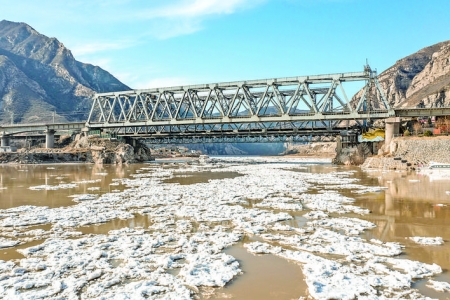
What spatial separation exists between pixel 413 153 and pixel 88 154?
65.4m

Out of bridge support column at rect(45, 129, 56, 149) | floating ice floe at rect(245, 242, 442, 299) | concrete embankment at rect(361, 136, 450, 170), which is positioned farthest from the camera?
bridge support column at rect(45, 129, 56, 149)

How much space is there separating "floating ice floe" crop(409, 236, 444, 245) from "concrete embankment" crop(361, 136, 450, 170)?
1348 inches

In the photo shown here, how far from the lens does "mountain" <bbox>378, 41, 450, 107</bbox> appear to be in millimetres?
111312

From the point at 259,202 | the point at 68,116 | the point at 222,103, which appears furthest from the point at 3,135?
the point at 68,116

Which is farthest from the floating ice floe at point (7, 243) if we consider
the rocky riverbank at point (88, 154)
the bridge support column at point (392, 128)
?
the rocky riverbank at point (88, 154)

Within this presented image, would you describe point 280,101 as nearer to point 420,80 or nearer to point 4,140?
point 4,140

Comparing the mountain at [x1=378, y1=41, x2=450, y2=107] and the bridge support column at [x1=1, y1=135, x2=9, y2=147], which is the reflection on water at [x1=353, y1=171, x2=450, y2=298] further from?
the mountain at [x1=378, y1=41, x2=450, y2=107]

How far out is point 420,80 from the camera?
149250 mm

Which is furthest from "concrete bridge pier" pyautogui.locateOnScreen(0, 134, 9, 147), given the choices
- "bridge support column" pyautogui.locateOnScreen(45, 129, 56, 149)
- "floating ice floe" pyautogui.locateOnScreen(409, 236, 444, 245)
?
"floating ice floe" pyautogui.locateOnScreen(409, 236, 444, 245)

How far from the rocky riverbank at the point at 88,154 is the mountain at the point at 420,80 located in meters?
102

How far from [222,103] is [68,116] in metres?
162

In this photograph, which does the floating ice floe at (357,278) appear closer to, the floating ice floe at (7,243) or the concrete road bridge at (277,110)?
the floating ice floe at (7,243)

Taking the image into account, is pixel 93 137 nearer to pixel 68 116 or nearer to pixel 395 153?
pixel 395 153

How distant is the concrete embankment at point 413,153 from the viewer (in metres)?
38.1
